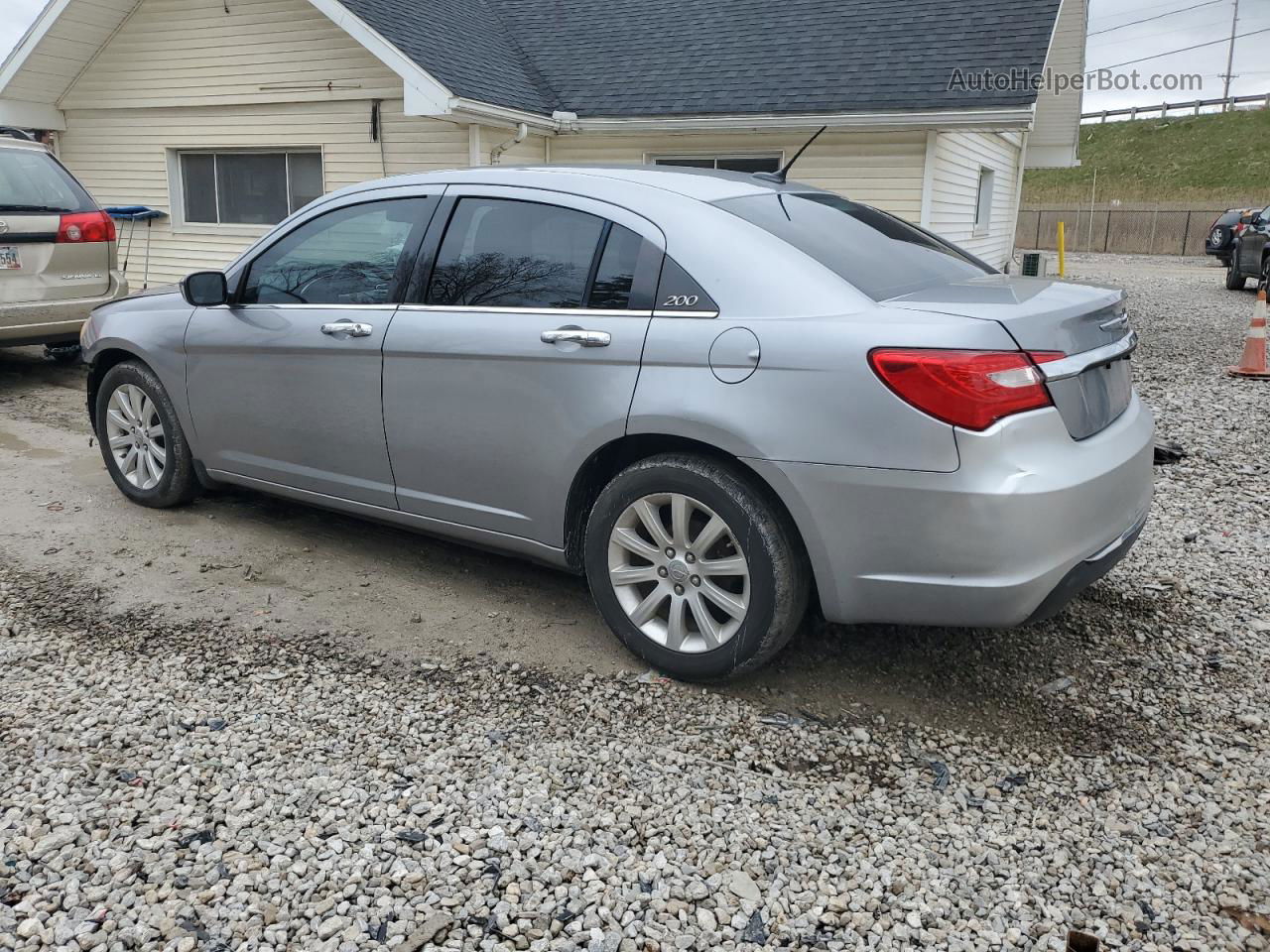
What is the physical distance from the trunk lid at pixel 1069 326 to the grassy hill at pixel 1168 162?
44.5 m

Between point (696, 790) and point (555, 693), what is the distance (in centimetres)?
72

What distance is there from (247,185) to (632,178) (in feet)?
37.0

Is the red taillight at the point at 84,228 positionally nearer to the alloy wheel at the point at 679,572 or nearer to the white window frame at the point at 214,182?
the white window frame at the point at 214,182

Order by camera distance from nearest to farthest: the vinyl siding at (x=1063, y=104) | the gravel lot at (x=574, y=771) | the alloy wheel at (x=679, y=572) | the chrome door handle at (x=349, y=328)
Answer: the gravel lot at (x=574, y=771), the alloy wheel at (x=679, y=572), the chrome door handle at (x=349, y=328), the vinyl siding at (x=1063, y=104)

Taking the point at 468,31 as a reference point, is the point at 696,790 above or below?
below

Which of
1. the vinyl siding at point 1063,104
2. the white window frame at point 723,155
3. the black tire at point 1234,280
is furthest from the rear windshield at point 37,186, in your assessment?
the black tire at point 1234,280

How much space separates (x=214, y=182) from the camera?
45.1 ft

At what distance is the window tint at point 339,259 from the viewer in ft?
13.8

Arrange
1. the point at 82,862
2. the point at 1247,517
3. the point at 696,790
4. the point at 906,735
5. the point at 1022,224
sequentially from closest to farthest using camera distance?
the point at 82,862 → the point at 696,790 → the point at 906,735 → the point at 1247,517 → the point at 1022,224

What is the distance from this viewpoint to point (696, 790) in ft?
9.66

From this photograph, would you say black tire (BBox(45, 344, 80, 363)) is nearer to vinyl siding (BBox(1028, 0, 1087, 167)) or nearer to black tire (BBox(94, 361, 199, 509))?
black tire (BBox(94, 361, 199, 509))

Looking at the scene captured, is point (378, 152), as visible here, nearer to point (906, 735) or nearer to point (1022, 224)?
point (906, 735)

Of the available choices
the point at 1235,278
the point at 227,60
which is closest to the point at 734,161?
the point at 227,60

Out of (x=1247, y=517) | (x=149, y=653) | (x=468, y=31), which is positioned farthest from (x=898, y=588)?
(x=468, y=31)
